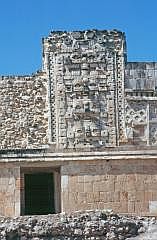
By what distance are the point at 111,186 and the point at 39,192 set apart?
12.7 ft

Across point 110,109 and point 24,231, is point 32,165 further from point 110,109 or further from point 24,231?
point 110,109

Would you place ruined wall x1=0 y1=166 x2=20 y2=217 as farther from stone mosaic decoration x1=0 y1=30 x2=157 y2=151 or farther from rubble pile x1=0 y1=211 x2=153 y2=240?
stone mosaic decoration x1=0 y1=30 x2=157 y2=151

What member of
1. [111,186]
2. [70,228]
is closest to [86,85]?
[111,186]

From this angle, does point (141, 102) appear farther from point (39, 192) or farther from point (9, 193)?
point (9, 193)

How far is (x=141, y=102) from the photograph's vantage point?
21078mm

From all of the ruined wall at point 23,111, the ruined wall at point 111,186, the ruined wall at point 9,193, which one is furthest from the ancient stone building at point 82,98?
the ruined wall at point 111,186

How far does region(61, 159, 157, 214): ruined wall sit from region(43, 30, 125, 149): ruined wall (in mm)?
10737

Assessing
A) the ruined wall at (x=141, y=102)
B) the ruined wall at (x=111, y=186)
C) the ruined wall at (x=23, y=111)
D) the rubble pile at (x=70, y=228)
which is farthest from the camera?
the ruined wall at (x=23, y=111)

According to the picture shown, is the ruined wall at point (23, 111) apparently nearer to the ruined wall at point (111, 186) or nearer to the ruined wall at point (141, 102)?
the ruined wall at point (141, 102)

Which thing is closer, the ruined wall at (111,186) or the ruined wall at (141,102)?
the ruined wall at (111,186)

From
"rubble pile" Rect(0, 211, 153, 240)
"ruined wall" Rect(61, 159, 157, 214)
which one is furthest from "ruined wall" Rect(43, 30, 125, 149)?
"rubble pile" Rect(0, 211, 153, 240)

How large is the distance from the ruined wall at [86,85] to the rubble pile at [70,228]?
12.6 metres

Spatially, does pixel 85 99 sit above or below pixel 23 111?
above

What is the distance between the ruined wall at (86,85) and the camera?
68.1ft
